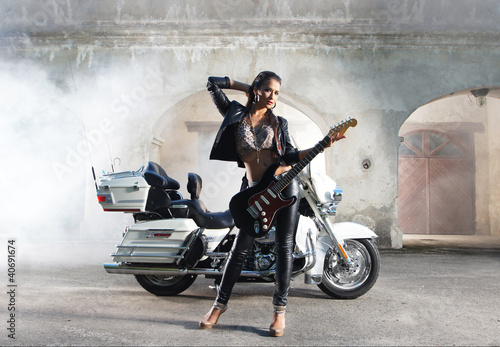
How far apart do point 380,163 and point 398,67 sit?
177 cm

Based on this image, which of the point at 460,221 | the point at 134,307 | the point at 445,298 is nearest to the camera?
the point at 134,307

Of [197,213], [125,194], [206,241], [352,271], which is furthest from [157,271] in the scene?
[352,271]

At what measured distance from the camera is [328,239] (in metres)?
3.96

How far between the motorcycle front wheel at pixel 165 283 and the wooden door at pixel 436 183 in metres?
9.98

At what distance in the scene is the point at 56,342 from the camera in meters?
2.64

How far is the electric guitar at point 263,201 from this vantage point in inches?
112

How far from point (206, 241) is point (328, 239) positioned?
1.00 m

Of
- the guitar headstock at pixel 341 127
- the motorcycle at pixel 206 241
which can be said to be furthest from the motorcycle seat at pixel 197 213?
the guitar headstock at pixel 341 127

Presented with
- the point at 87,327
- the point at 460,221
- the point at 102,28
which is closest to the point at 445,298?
the point at 87,327

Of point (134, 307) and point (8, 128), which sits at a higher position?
point (8, 128)

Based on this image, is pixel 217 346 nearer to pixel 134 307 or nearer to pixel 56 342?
pixel 56 342

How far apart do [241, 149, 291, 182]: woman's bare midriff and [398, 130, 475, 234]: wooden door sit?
35.3 ft

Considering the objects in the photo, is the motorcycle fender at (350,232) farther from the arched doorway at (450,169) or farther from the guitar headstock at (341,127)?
the arched doorway at (450,169)

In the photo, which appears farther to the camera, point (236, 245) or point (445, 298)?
point (445, 298)
